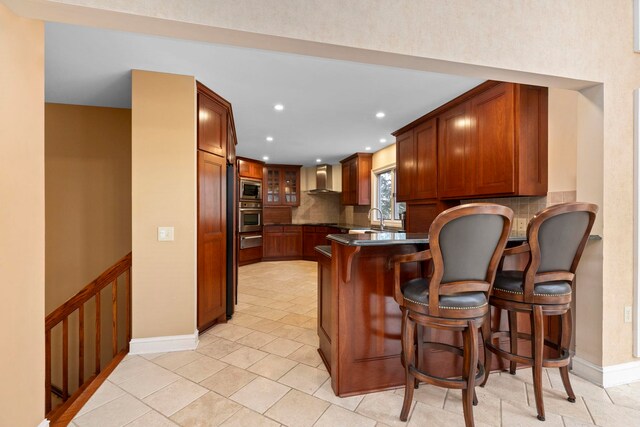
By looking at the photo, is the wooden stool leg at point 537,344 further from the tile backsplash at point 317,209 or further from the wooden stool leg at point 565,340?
the tile backsplash at point 317,209

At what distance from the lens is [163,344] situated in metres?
2.59

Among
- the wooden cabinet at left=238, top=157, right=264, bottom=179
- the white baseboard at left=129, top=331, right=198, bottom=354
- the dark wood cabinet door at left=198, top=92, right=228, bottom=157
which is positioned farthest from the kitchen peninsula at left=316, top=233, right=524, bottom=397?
the wooden cabinet at left=238, top=157, right=264, bottom=179

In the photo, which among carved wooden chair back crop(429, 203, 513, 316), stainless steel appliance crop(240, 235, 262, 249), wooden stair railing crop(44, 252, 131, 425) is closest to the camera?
carved wooden chair back crop(429, 203, 513, 316)

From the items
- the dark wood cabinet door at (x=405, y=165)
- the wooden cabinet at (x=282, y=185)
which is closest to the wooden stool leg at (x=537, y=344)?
the dark wood cabinet door at (x=405, y=165)

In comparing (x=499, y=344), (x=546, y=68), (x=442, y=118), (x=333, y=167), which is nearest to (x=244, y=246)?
(x=333, y=167)

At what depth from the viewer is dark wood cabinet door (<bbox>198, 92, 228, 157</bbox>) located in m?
2.87

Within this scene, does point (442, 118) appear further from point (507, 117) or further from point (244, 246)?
point (244, 246)

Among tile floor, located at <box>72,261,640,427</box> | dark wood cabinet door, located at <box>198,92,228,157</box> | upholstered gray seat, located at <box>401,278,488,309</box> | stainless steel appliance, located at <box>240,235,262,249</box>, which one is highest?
dark wood cabinet door, located at <box>198,92,228,157</box>

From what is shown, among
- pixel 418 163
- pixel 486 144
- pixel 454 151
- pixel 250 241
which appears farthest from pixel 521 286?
pixel 250 241

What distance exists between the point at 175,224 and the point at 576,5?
3552 millimetres

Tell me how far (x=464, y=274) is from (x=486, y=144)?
1.88 meters

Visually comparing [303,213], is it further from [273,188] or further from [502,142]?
[502,142]

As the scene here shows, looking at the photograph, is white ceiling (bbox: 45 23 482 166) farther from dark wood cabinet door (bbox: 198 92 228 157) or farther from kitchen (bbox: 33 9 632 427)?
kitchen (bbox: 33 9 632 427)

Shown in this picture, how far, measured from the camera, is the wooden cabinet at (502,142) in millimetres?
2514
